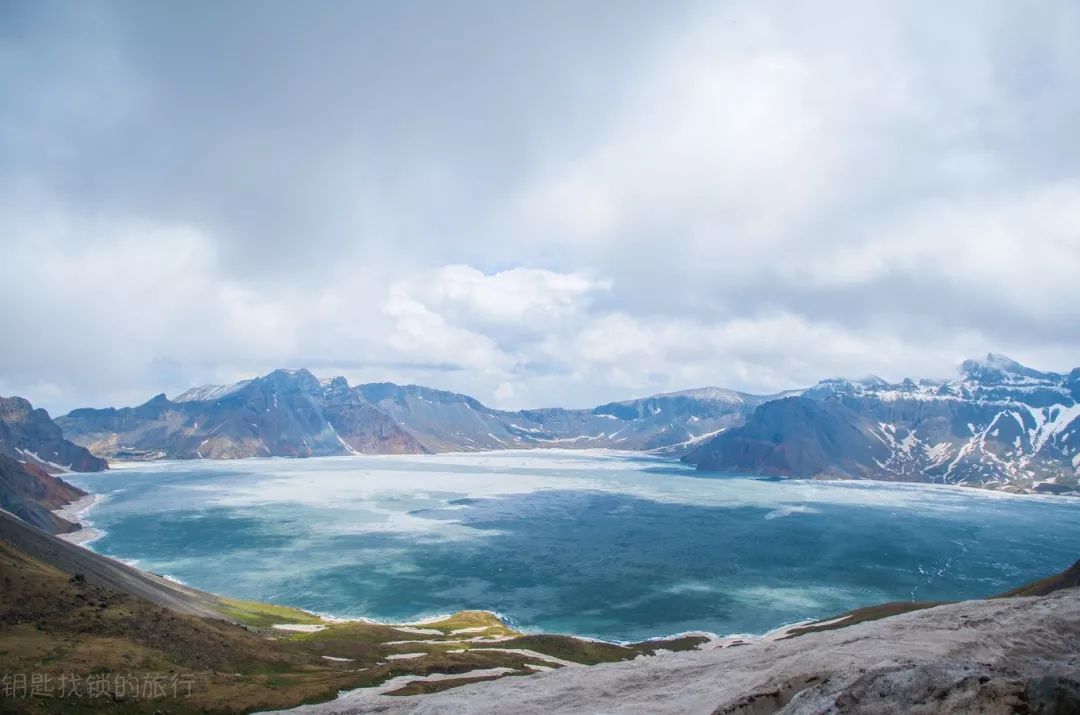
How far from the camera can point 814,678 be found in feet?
81.2

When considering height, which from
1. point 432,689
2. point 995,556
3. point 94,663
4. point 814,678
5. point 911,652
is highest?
point 814,678

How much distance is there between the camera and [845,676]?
21.5m

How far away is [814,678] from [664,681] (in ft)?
58.0

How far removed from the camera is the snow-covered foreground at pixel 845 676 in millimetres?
18378

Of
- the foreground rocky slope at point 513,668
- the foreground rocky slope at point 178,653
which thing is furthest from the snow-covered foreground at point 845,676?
the foreground rocky slope at point 178,653

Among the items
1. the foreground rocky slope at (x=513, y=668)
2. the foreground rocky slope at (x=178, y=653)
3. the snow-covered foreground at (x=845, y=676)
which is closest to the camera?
the snow-covered foreground at (x=845, y=676)

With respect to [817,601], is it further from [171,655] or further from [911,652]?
[171,655]

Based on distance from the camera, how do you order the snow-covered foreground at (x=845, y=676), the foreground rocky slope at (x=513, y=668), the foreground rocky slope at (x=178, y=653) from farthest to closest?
the foreground rocky slope at (x=178, y=653) < the foreground rocky slope at (x=513, y=668) < the snow-covered foreground at (x=845, y=676)

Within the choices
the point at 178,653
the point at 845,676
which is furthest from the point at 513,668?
the point at 845,676

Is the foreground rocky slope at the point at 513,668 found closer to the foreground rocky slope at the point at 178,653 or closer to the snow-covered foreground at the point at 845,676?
the snow-covered foreground at the point at 845,676

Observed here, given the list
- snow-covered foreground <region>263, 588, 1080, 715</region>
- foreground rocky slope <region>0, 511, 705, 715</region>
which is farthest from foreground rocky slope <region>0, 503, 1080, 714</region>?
foreground rocky slope <region>0, 511, 705, 715</region>

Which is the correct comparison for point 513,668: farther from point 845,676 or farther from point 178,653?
point 845,676

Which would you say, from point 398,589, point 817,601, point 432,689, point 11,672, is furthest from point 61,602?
point 817,601

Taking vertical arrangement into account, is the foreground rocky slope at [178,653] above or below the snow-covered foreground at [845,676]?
below
